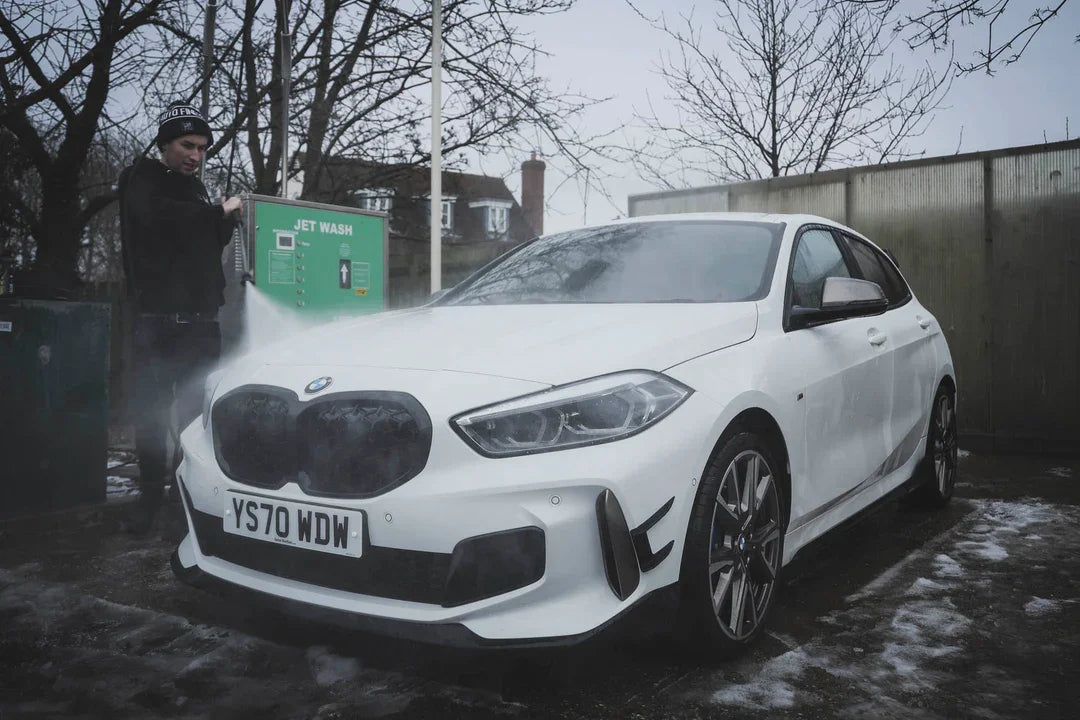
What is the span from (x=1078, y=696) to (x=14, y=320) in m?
5.17

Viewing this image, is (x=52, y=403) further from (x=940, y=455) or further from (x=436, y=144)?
(x=940, y=455)

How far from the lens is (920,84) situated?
14375 millimetres

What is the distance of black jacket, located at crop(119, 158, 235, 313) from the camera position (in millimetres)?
4723

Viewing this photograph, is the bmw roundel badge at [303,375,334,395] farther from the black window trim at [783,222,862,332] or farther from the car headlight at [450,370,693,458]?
the black window trim at [783,222,862,332]

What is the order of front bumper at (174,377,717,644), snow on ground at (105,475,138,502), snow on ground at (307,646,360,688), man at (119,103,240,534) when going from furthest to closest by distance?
snow on ground at (105,475,138,502) → man at (119,103,240,534) → snow on ground at (307,646,360,688) → front bumper at (174,377,717,644)

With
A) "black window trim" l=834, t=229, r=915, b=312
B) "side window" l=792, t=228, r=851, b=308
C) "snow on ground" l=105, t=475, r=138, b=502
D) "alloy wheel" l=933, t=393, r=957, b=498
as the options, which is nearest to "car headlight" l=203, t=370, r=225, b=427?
"side window" l=792, t=228, r=851, b=308

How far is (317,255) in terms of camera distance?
718 cm

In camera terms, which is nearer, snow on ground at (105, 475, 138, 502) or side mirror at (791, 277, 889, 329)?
side mirror at (791, 277, 889, 329)

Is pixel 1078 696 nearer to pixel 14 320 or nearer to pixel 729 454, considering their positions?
pixel 729 454

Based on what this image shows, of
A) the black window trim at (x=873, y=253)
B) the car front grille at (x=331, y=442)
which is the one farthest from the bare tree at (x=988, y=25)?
the car front grille at (x=331, y=442)

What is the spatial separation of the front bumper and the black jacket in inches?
105

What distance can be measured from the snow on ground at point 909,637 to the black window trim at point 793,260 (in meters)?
1.12

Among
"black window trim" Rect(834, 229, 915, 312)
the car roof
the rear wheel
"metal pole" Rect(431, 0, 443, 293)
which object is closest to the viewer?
the car roof

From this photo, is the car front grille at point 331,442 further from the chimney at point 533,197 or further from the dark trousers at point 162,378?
the chimney at point 533,197
